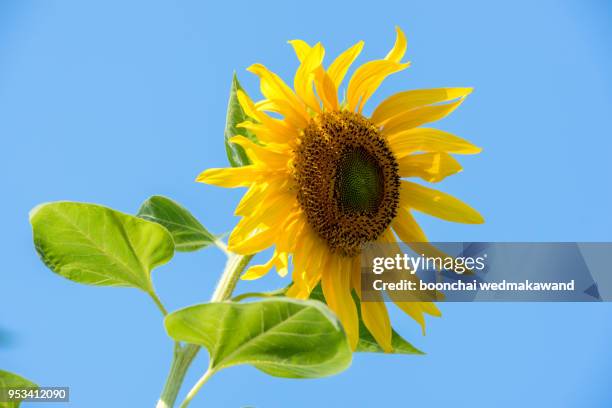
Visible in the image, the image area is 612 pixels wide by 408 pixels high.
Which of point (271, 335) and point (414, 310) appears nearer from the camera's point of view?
point (271, 335)

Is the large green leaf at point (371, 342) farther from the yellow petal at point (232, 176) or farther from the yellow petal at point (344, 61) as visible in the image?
the yellow petal at point (344, 61)

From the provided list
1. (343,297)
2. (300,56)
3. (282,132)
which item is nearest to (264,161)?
(282,132)

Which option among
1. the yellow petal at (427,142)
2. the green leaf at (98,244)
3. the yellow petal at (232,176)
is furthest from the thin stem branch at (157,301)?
the yellow petal at (427,142)

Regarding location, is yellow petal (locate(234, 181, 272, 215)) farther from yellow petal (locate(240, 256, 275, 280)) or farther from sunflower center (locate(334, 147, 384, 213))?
sunflower center (locate(334, 147, 384, 213))

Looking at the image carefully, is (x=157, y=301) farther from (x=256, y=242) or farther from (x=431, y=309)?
(x=431, y=309)

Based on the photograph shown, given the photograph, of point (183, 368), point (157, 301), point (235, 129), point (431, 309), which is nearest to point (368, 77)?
point (235, 129)

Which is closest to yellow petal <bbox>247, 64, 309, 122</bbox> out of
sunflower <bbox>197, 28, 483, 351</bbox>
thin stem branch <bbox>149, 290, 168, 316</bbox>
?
sunflower <bbox>197, 28, 483, 351</bbox>
